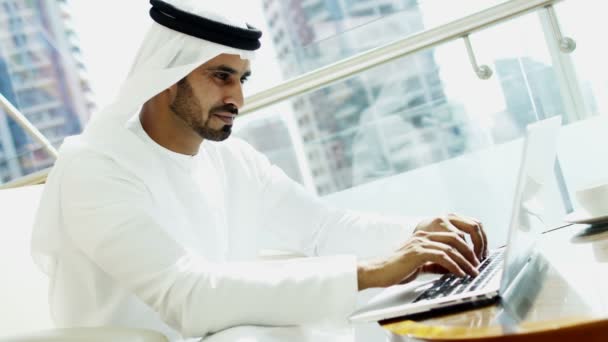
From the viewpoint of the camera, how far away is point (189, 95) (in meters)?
2.08

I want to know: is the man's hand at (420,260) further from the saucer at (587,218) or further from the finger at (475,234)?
the saucer at (587,218)

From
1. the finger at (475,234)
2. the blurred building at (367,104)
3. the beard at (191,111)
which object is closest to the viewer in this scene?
the finger at (475,234)

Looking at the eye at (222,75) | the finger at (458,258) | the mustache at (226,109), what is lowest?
the finger at (458,258)

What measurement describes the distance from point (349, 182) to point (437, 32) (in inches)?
28.2

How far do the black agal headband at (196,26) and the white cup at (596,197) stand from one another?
1026 millimetres

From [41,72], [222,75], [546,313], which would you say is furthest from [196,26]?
[41,72]

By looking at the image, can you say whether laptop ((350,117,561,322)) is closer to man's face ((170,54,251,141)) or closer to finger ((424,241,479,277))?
finger ((424,241,479,277))

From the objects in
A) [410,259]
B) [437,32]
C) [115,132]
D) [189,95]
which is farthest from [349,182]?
[410,259]

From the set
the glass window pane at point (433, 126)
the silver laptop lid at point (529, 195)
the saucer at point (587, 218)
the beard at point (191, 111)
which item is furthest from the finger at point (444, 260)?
the glass window pane at point (433, 126)

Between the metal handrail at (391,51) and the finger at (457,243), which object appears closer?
the finger at (457,243)

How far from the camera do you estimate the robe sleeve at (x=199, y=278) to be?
144 centimetres

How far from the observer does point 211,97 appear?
2.09 metres

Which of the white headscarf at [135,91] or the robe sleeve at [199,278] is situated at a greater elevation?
the white headscarf at [135,91]

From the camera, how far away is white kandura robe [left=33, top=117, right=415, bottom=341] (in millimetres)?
1442
